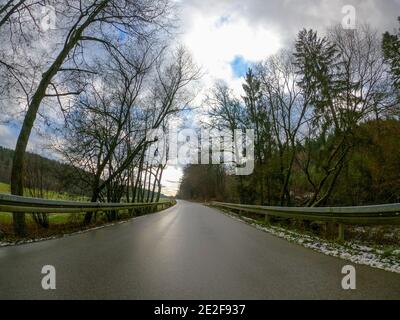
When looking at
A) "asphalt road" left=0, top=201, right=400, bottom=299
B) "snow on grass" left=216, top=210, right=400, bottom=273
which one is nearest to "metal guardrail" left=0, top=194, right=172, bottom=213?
"asphalt road" left=0, top=201, right=400, bottom=299

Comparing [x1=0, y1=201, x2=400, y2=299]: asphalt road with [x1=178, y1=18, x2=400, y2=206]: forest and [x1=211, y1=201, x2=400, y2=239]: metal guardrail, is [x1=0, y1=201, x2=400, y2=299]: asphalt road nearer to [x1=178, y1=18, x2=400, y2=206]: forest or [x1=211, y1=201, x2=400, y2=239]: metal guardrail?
[x1=211, y1=201, x2=400, y2=239]: metal guardrail

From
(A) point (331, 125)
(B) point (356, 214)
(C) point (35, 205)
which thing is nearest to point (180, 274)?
(B) point (356, 214)

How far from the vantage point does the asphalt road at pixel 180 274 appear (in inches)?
149

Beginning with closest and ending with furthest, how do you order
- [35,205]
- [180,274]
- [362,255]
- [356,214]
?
[180,274], [362,255], [356,214], [35,205]

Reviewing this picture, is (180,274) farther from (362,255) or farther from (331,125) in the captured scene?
(331,125)

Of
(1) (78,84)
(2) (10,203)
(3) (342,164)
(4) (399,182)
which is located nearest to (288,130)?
(3) (342,164)

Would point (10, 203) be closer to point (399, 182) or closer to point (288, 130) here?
point (288, 130)

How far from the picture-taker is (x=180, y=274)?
4723mm

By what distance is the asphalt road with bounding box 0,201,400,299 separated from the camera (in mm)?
3797

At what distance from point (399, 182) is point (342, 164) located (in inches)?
214

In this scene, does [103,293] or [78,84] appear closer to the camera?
[103,293]

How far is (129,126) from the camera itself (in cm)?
2727

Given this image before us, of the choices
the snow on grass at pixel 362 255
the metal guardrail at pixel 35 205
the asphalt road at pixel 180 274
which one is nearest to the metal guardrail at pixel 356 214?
the snow on grass at pixel 362 255

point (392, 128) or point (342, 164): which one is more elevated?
point (392, 128)
